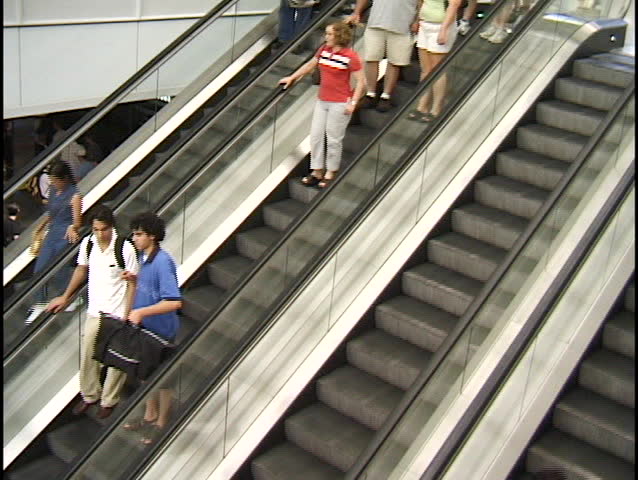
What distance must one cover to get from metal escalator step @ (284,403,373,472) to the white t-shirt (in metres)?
1.39

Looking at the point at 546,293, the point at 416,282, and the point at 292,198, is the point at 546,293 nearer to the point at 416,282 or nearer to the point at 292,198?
the point at 416,282

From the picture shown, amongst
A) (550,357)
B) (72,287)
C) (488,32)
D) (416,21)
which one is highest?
(488,32)

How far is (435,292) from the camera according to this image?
23.4 ft

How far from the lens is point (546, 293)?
605 cm

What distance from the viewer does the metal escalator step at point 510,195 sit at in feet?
24.7

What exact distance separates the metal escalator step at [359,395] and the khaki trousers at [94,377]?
1389mm

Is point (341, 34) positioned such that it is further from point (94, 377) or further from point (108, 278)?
point (94, 377)

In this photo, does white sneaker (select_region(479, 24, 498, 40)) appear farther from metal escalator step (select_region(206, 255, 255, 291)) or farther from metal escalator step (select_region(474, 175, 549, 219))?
metal escalator step (select_region(206, 255, 255, 291))

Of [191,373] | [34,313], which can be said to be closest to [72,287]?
[34,313]

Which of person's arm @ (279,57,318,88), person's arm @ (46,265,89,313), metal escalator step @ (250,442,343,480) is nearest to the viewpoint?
metal escalator step @ (250,442,343,480)

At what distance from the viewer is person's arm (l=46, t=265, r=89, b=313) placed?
7102mm

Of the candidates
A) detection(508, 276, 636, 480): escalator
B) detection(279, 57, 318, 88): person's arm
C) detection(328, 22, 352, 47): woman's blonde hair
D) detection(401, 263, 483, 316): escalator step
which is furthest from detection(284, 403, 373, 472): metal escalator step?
detection(279, 57, 318, 88): person's arm

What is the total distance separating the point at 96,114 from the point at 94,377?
3170mm

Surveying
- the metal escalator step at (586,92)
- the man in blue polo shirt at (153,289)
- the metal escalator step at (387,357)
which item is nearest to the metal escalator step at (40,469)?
the man in blue polo shirt at (153,289)
